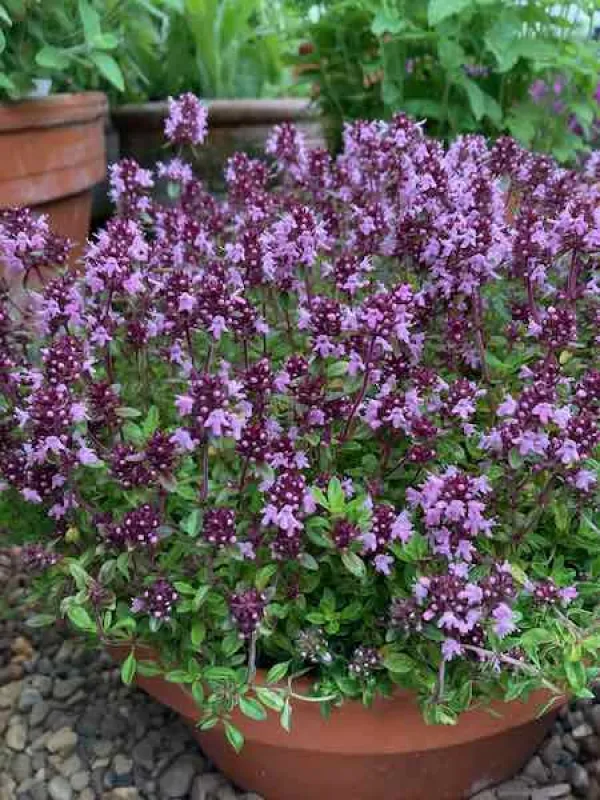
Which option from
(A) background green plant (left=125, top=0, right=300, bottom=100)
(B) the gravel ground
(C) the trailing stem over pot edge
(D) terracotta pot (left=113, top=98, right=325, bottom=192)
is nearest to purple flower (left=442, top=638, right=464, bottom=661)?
(C) the trailing stem over pot edge

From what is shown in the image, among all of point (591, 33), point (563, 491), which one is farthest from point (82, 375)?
point (591, 33)

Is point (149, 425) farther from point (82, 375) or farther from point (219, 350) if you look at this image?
point (219, 350)

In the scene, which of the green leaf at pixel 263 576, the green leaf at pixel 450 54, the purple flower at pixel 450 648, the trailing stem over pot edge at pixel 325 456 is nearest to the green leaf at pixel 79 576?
the trailing stem over pot edge at pixel 325 456

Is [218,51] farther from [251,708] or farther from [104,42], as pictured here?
[251,708]

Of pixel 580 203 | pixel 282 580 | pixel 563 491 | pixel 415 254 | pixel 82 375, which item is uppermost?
pixel 580 203

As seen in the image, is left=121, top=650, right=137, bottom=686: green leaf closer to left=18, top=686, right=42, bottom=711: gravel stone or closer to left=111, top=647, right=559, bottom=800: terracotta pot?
left=111, top=647, right=559, bottom=800: terracotta pot

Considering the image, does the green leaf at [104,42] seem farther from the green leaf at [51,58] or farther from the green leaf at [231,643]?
the green leaf at [231,643]
